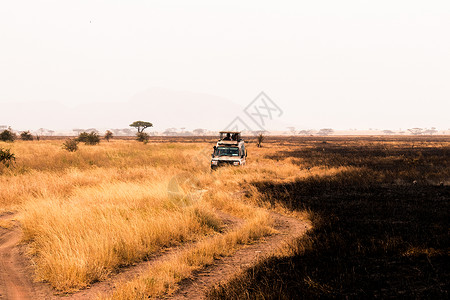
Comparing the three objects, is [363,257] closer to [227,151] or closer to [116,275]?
[116,275]

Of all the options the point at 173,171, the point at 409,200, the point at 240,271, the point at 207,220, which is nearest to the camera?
the point at 240,271

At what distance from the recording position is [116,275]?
19.7 feet

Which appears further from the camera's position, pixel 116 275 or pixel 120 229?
pixel 120 229

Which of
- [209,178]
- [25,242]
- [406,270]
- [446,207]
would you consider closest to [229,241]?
[406,270]

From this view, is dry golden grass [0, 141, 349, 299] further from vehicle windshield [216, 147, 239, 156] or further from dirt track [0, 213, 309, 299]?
vehicle windshield [216, 147, 239, 156]

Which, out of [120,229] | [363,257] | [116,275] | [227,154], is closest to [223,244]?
[116,275]

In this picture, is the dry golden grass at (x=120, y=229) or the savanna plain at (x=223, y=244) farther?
the dry golden grass at (x=120, y=229)

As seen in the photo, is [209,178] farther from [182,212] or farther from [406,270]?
[406,270]

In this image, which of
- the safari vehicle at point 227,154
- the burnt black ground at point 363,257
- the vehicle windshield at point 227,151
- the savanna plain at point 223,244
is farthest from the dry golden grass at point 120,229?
the vehicle windshield at point 227,151

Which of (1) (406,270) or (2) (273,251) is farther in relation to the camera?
(2) (273,251)

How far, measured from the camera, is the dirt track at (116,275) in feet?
17.2

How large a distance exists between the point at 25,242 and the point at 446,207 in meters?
13.2

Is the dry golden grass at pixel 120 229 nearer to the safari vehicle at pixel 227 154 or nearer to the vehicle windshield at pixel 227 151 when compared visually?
the safari vehicle at pixel 227 154

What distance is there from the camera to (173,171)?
20.2 meters
